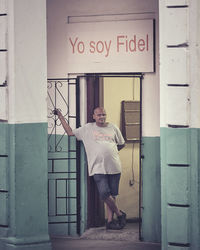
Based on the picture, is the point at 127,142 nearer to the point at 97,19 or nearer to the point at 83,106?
the point at 83,106

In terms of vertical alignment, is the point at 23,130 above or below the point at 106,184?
above

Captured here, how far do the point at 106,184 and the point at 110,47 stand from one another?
6.59 ft

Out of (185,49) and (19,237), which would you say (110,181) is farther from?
(185,49)

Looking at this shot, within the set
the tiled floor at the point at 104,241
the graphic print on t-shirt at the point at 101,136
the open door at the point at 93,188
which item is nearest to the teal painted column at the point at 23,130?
the tiled floor at the point at 104,241

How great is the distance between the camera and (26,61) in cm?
835

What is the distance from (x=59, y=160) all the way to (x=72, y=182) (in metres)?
0.37

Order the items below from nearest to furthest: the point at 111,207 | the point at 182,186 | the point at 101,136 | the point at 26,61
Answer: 1. the point at 182,186
2. the point at 26,61
3. the point at 101,136
4. the point at 111,207

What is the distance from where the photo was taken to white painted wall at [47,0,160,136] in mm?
9555

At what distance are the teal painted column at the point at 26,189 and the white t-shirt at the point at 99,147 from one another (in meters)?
1.45

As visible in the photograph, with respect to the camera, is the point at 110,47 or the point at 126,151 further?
the point at 126,151

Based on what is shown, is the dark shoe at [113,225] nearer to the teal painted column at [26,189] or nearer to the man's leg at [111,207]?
the man's leg at [111,207]

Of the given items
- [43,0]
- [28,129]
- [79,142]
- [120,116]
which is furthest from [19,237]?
[120,116]

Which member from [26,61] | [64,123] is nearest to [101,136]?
[64,123]

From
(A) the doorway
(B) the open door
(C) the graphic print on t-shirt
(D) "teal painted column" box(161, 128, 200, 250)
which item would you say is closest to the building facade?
(D) "teal painted column" box(161, 128, 200, 250)
